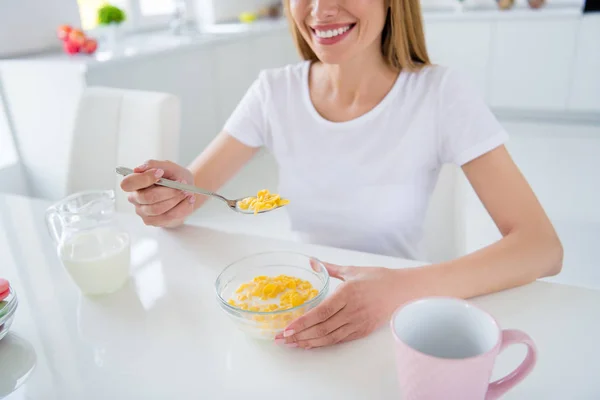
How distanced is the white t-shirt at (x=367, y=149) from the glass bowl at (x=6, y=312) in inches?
23.1

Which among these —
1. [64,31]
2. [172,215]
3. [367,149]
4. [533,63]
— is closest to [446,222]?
[367,149]

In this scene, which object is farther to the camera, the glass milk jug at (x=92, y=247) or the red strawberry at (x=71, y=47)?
the red strawberry at (x=71, y=47)

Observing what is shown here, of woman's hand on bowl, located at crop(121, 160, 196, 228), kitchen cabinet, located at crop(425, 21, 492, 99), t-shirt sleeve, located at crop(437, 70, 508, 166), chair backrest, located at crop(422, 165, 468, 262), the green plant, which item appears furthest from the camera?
kitchen cabinet, located at crop(425, 21, 492, 99)

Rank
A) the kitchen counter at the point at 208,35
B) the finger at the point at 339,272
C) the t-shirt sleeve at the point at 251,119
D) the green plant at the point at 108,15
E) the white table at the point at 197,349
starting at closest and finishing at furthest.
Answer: the white table at the point at 197,349
the finger at the point at 339,272
the t-shirt sleeve at the point at 251,119
the kitchen counter at the point at 208,35
the green plant at the point at 108,15

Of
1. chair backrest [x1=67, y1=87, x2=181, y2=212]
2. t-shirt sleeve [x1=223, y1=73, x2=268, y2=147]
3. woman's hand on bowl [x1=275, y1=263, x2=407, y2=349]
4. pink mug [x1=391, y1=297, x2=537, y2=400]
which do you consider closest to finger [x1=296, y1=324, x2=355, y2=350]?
woman's hand on bowl [x1=275, y1=263, x2=407, y2=349]

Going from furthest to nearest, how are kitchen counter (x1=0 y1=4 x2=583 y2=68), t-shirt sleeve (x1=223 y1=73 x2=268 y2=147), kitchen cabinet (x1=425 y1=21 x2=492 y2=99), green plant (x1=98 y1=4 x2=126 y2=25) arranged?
kitchen cabinet (x1=425 y1=21 x2=492 y2=99) → green plant (x1=98 y1=4 x2=126 y2=25) → kitchen counter (x1=0 y1=4 x2=583 y2=68) → t-shirt sleeve (x1=223 y1=73 x2=268 y2=147)

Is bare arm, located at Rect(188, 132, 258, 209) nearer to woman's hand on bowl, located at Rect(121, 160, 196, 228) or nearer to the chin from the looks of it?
woman's hand on bowl, located at Rect(121, 160, 196, 228)

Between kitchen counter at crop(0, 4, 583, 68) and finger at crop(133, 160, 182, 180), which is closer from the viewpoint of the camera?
finger at crop(133, 160, 182, 180)

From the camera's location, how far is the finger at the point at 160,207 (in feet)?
2.62

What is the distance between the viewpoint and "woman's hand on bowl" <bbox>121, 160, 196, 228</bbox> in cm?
75

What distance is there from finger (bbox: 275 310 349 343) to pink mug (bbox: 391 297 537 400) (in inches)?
5.1

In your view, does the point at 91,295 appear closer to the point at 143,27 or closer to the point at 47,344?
the point at 47,344

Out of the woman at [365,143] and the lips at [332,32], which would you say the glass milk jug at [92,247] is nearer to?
the woman at [365,143]

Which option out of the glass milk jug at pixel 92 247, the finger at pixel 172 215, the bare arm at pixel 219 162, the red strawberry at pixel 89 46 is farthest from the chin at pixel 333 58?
the red strawberry at pixel 89 46
